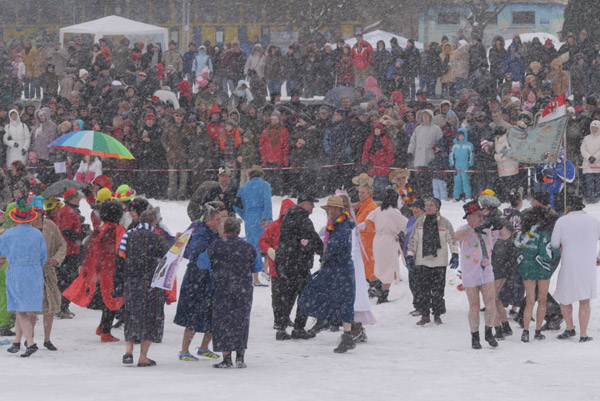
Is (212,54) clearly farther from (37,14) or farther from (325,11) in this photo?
(37,14)

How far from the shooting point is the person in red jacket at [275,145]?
21.7m

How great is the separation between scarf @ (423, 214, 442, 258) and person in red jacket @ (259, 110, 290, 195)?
787 cm

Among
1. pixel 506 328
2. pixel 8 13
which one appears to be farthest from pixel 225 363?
pixel 8 13

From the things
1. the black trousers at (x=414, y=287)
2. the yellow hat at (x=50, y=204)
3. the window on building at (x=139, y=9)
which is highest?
the window on building at (x=139, y=9)

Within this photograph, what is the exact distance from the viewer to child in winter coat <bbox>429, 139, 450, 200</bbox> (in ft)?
69.4

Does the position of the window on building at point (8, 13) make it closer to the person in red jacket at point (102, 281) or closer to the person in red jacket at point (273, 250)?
the person in red jacket at point (273, 250)

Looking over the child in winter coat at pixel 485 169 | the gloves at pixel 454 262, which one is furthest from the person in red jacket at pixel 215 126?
the gloves at pixel 454 262

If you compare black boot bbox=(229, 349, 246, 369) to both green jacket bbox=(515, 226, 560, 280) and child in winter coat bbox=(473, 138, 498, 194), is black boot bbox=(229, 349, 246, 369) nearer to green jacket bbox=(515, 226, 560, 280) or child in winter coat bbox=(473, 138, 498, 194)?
green jacket bbox=(515, 226, 560, 280)

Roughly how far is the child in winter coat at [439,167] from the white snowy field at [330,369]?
22.2 feet

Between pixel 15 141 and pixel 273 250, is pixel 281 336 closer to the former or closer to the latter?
pixel 273 250

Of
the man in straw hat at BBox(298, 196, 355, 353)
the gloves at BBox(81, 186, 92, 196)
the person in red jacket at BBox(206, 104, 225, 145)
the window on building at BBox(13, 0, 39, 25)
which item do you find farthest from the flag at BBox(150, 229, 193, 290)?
the window on building at BBox(13, 0, 39, 25)

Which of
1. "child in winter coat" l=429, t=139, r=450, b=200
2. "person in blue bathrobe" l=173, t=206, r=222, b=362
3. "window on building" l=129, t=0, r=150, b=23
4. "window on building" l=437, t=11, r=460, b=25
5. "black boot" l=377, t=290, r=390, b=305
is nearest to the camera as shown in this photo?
"person in blue bathrobe" l=173, t=206, r=222, b=362

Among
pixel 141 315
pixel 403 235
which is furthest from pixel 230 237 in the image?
pixel 403 235

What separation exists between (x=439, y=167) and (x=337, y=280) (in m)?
9.18
